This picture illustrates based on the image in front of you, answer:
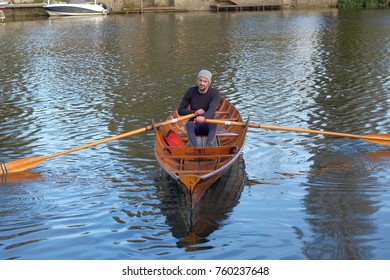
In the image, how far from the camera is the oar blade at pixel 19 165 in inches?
513

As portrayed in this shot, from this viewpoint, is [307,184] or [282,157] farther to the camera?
[282,157]

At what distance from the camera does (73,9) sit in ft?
206

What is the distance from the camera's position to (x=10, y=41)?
4025 cm

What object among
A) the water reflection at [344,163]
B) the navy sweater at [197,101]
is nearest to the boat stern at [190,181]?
the water reflection at [344,163]

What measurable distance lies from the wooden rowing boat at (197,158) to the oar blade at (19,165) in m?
2.73

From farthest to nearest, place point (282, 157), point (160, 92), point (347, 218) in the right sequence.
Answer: point (160, 92), point (282, 157), point (347, 218)

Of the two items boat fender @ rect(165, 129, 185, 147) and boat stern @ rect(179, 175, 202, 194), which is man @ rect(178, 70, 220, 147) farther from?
boat stern @ rect(179, 175, 202, 194)

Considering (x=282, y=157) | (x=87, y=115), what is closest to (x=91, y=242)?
(x=282, y=157)

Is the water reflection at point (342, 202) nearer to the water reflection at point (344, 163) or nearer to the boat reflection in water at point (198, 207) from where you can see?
the water reflection at point (344, 163)

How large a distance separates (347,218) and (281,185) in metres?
1.95

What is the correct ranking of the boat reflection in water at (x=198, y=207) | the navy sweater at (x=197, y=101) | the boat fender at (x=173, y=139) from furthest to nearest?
the navy sweater at (x=197, y=101) → the boat fender at (x=173, y=139) → the boat reflection in water at (x=198, y=207)

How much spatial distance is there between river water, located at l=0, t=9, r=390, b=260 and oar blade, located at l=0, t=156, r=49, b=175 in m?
0.26
